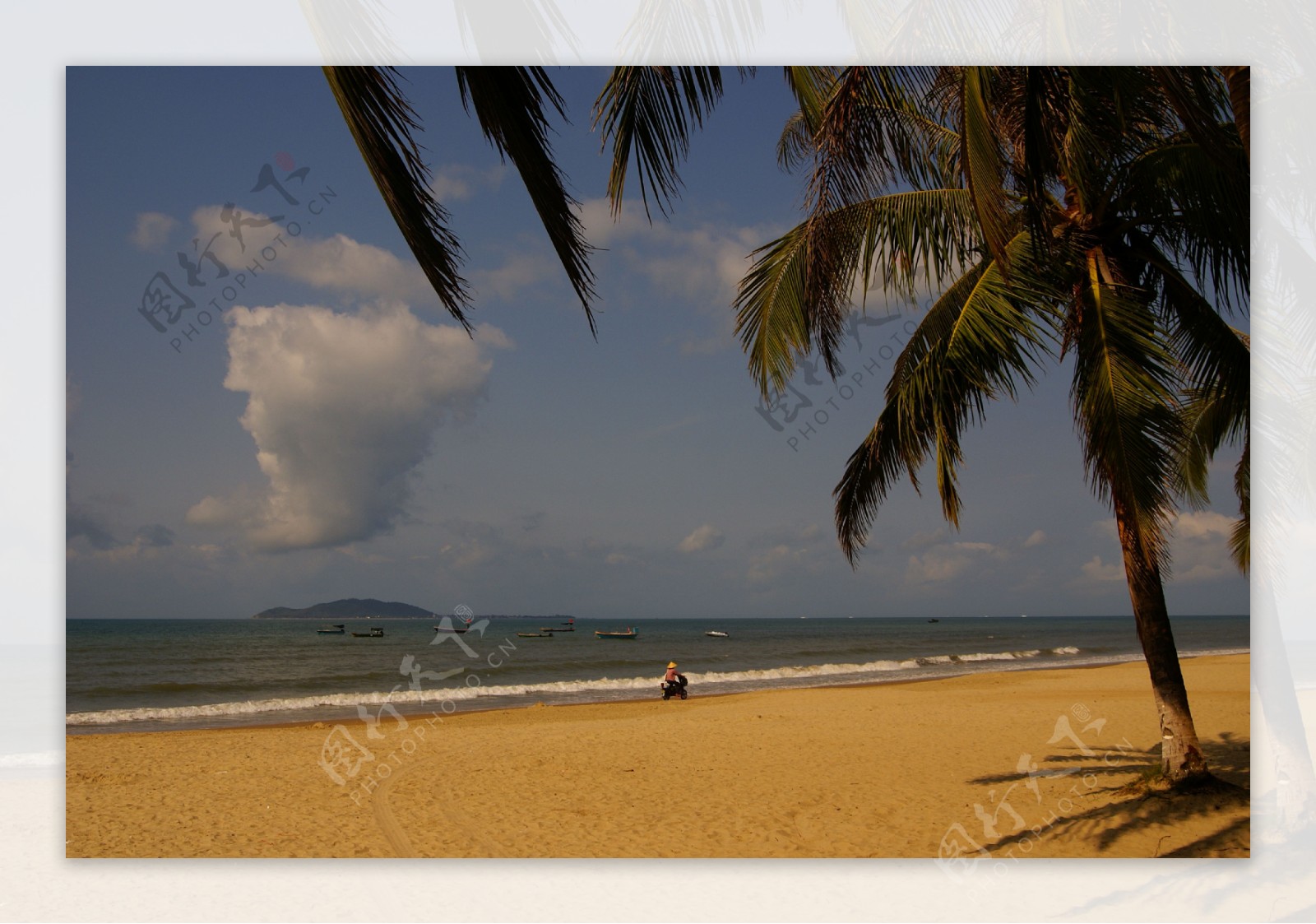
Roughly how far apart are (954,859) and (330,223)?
511 centimetres

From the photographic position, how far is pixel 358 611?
19.4 metres

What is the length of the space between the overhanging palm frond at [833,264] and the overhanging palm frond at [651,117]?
1863 mm

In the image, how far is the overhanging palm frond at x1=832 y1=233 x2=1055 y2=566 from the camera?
13.6 ft

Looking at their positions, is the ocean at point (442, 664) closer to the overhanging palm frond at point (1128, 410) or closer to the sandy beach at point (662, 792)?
the sandy beach at point (662, 792)

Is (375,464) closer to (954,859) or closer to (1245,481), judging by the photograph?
(954,859)

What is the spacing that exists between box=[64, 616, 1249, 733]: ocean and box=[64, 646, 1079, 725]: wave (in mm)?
47

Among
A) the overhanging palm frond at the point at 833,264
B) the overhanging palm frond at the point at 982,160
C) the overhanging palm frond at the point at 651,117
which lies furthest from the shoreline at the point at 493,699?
the overhanging palm frond at the point at 982,160

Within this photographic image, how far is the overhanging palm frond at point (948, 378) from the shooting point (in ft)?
13.6

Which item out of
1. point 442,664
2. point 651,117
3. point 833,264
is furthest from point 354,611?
point 651,117

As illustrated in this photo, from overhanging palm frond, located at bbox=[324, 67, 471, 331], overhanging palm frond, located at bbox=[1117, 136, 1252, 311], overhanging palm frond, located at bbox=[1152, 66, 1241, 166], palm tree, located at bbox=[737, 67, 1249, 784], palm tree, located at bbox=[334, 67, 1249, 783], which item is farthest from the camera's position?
overhanging palm frond, located at bbox=[1117, 136, 1252, 311]

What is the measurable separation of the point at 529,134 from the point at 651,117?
952mm

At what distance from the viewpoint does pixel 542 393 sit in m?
6.98

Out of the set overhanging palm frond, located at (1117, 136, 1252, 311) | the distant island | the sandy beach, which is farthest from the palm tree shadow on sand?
the distant island

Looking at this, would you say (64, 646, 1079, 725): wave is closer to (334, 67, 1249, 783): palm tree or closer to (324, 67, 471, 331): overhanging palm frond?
(334, 67, 1249, 783): palm tree
